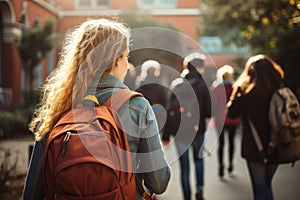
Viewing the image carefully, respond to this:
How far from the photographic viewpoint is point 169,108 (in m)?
6.00

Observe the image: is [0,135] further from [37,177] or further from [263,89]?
[37,177]

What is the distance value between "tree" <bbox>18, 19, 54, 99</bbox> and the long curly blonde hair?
10.5 meters

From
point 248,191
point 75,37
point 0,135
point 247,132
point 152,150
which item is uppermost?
point 75,37

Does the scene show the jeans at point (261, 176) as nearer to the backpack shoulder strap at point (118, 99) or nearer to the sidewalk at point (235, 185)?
the sidewalk at point (235, 185)

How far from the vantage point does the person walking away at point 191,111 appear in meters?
5.98

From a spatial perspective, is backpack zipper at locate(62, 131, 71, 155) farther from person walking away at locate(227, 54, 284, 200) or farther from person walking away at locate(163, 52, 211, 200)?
person walking away at locate(163, 52, 211, 200)

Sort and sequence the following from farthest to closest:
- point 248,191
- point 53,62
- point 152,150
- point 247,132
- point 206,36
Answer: point 206,36 → point 53,62 → point 248,191 → point 247,132 → point 152,150

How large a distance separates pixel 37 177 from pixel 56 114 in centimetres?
30

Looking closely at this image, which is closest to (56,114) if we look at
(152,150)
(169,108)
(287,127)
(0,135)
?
(152,150)

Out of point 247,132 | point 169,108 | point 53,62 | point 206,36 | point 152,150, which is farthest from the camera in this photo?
point 206,36

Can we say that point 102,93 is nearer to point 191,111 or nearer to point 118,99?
point 118,99

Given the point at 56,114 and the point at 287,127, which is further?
the point at 287,127

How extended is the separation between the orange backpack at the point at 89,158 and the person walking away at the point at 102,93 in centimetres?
10

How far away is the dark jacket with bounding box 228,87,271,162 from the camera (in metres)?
4.21
